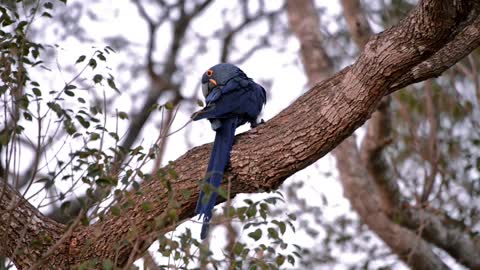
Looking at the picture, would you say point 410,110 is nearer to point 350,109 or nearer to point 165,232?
point 350,109

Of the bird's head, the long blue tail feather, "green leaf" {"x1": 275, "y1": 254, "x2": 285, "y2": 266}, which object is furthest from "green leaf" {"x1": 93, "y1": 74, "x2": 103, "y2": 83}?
"green leaf" {"x1": 275, "y1": 254, "x2": 285, "y2": 266}

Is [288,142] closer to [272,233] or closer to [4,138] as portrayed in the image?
[272,233]

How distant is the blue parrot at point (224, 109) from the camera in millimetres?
3662

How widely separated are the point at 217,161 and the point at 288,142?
0.37 meters

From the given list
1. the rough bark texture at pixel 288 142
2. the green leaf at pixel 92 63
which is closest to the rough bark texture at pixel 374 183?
the rough bark texture at pixel 288 142

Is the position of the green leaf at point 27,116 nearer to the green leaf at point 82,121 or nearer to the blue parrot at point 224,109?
the green leaf at point 82,121

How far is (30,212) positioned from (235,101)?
4.11 feet

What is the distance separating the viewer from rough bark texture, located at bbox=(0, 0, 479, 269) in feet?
11.1

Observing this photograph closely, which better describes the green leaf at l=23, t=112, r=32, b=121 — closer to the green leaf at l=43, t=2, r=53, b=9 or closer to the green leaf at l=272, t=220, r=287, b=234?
the green leaf at l=43, t=2, r=53, b=9

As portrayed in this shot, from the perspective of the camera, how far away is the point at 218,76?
175 inches

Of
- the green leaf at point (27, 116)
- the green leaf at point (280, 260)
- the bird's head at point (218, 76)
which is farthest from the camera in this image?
the bird's head at point (218, 76)

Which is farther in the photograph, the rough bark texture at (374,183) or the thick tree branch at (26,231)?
the rough bark texture at (374,183)

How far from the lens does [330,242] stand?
7133 mm

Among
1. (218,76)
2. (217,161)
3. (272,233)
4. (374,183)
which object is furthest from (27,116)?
(374,183)
